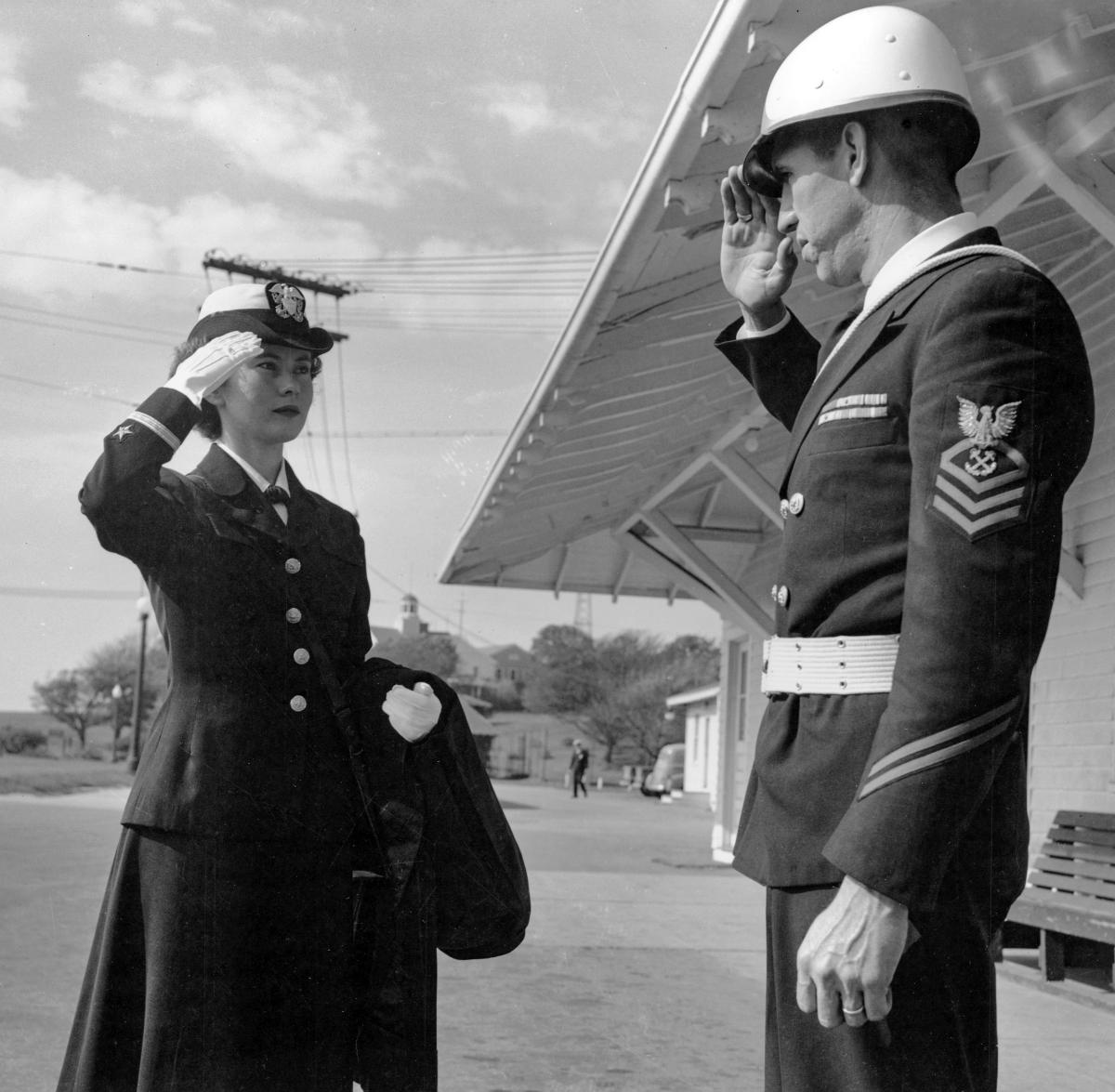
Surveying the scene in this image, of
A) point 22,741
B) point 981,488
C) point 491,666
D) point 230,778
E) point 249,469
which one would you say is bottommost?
point 22,741

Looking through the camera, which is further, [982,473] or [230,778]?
[230,778]

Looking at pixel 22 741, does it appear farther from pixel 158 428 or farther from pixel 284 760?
pixel 158 428

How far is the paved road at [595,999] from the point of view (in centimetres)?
465

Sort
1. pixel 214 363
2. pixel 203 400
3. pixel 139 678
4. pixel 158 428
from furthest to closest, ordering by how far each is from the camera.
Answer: pixel 139 678 < pixel 203 400 < pixel 214 363 < pixel 158 428

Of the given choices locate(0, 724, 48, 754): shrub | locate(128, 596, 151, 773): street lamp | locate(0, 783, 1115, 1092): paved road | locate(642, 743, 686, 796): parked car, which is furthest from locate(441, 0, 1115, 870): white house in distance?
locate(0, 724, 48, 754): shrub

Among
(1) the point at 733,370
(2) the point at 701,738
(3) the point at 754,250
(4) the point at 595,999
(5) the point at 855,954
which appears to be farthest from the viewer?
(2) the point at 701,738

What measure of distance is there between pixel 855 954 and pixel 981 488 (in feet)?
1.74

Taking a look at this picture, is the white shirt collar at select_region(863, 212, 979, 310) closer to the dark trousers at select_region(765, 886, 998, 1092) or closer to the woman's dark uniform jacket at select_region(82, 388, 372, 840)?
the dark trousers at select_region(765, 886, 998, 1092)

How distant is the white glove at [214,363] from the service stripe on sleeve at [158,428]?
0.09 metres

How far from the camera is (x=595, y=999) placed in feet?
19.6

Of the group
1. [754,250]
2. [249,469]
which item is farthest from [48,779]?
[754,250]

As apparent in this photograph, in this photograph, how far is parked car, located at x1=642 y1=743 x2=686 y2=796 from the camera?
41.0 m

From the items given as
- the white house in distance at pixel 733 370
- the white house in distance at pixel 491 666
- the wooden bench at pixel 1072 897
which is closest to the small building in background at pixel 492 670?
the white house in distance at pixel 491 666

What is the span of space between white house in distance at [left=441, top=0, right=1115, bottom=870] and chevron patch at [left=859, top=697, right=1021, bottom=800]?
1.63 meters
